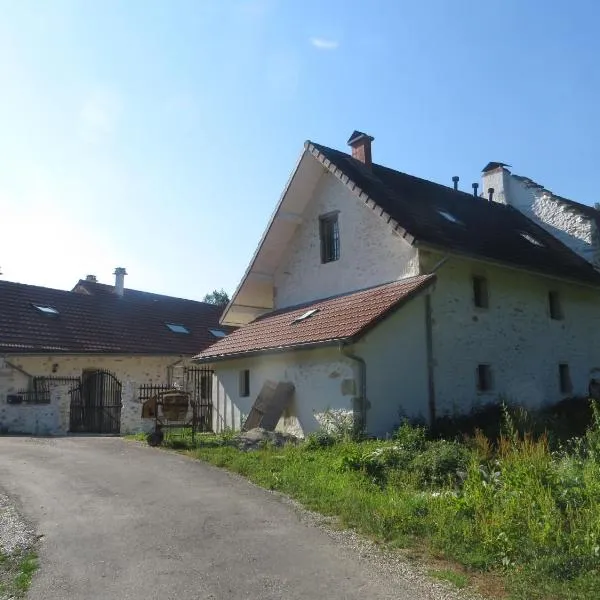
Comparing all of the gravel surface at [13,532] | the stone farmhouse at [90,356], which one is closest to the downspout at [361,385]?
the stone farmhouse at [90,356]

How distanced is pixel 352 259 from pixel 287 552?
37.7 ft

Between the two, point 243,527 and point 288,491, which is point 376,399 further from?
point 243,527

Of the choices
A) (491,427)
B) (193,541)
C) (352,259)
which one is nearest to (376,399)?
(491,427)

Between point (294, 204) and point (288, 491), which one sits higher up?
point (294, 204)

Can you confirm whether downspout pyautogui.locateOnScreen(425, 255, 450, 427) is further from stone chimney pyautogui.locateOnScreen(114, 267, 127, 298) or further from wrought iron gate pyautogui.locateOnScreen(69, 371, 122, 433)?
stone chimney pyautogui.locateOnScreen(114, 267, 127, 298)

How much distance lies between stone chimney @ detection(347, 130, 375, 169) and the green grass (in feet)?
50.7

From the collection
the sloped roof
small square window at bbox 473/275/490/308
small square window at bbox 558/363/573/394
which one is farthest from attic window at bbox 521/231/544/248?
small square window at bbox 473/275/490/308

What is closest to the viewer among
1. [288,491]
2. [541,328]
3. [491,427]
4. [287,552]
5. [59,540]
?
[287,552]

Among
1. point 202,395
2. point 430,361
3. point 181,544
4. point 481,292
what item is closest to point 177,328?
point 202,395

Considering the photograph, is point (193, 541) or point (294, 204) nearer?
point (193, 541)

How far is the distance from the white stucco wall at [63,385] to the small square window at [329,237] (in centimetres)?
644

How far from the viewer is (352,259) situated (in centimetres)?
1677

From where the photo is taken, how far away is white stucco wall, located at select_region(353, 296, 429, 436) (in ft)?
43.8

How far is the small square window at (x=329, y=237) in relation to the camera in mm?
17562
